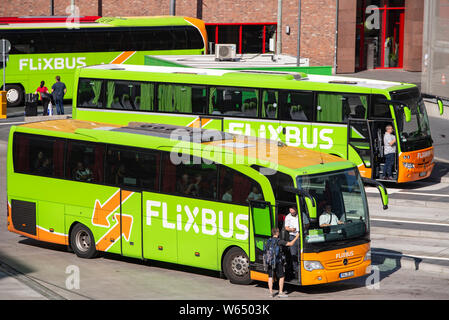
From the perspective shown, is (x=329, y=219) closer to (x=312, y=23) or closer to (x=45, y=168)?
(x=45, y=168)

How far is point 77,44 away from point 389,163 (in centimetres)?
2015

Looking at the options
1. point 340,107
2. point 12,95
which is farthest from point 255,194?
point 12,95

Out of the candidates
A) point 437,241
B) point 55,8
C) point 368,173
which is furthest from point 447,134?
point 55,8

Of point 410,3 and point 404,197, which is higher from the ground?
point 410,3

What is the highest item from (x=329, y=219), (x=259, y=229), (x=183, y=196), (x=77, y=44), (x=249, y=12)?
(x=249, y=12)

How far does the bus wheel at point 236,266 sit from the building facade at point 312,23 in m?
33.3

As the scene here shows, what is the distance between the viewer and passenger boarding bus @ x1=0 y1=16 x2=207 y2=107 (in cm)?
3953

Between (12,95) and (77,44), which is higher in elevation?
(77,44)

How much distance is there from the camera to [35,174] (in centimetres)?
2016

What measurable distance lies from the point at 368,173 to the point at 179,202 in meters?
8.85

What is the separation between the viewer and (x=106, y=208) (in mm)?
18938

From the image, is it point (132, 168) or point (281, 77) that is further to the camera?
point (281, 77)

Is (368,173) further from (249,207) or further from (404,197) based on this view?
(249,207)
